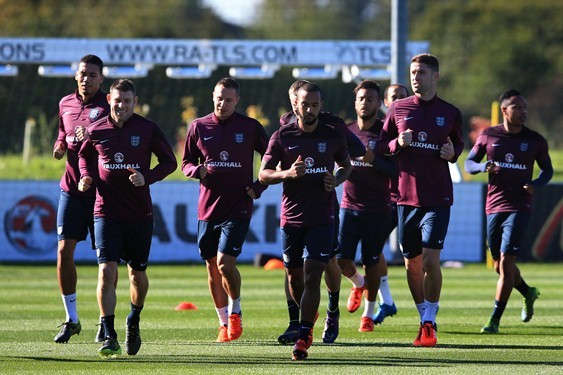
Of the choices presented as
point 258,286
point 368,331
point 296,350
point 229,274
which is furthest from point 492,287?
point 296,350

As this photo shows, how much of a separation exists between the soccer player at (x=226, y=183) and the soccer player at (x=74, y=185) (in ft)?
3.07

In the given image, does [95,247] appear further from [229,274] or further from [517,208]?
[517,208]

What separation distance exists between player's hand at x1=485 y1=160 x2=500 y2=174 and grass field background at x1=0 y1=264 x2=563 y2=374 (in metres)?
1.60

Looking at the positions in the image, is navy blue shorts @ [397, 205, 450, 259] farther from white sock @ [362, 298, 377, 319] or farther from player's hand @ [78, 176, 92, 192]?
player's hand @ [78, 176, 92, 192]

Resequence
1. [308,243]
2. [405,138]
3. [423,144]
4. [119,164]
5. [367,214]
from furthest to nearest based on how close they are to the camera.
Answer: [367,214], [423,144], [405,138], [119,164], [308,243]

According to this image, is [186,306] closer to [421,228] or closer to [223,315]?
[223,315]

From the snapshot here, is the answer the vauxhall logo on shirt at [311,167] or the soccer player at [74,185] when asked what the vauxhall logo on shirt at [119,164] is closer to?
the soccer player at [74,185]

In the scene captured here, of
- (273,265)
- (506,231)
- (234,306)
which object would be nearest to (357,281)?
(506,231)

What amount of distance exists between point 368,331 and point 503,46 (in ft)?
155

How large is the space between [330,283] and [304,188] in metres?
1.87

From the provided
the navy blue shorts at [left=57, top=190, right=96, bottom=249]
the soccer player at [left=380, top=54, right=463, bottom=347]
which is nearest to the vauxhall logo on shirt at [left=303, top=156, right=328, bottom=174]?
the soccer player at [left=380, top=54, right=463, bottom=347]

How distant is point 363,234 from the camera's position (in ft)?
44.1

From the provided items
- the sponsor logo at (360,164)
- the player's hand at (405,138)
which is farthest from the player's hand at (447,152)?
the sponsor logo at (360,164)

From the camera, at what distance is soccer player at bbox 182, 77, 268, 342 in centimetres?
1245
